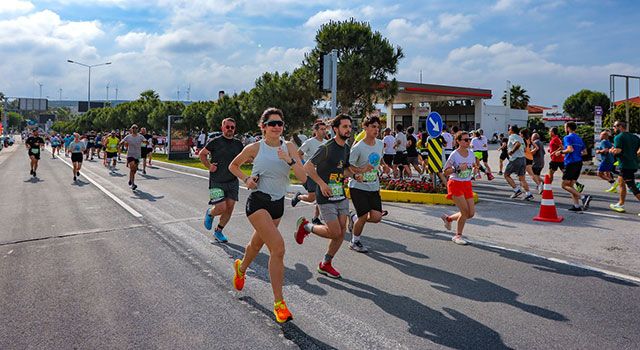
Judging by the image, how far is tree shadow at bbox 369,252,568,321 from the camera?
4453 mm

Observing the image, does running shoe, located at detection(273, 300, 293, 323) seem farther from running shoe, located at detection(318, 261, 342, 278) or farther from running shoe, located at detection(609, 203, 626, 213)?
running shoe, located at detection(609, 203, 626, 213)

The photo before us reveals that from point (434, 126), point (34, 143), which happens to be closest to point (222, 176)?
point (434, 126)

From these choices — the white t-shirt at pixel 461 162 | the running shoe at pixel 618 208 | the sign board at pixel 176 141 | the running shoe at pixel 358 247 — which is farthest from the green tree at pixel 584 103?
the running shoe at pixel 358 247

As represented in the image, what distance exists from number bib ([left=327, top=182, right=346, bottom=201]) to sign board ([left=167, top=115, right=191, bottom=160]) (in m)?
26.4

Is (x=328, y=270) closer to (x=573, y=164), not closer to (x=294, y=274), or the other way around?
(x=294, y=274)

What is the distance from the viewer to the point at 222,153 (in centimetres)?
713

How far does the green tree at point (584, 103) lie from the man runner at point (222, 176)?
74.6 metres

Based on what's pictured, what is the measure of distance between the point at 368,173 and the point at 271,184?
6.54 feet

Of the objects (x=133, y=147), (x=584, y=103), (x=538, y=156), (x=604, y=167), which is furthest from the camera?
(x=584, y=103)

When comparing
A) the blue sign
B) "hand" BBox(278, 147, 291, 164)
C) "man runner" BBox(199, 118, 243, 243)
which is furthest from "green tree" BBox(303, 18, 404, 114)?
"hand" BBox(278, 147, 291, 164)

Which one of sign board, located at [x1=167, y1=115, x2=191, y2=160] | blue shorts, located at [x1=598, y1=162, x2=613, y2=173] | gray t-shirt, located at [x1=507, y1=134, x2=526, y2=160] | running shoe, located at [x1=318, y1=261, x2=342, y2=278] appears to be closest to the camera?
running shoe, located at [x1=318, y1=261, x2=342, y2=278]

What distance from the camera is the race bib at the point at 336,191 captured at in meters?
5.47

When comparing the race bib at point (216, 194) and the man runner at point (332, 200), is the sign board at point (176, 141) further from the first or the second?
the man runner at point (332, 200)

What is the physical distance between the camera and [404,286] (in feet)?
16.7
